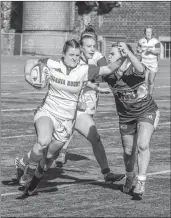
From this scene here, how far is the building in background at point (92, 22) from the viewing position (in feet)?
182

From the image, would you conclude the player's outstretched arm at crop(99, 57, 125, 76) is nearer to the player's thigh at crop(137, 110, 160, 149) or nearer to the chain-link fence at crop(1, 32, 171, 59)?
the player's thigh at crop(137, 110, 160, 149)

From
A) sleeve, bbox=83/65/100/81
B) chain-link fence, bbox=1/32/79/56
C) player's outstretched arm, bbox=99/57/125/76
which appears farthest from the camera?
chain-link fence, bbox=1/32/79/56

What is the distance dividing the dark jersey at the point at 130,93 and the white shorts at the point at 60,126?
1.02 meters

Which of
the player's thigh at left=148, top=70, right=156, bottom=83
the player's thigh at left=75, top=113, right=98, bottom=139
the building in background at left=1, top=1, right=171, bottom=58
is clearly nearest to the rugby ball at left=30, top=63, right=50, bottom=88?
the player's thigh at left=75, top=113, right=98, bottom=139

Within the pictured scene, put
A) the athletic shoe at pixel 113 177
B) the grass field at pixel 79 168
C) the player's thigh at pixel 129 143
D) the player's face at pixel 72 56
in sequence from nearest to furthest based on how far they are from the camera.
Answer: the player's face at pixel 72 56, the player's thigh at pixel 129 143, the athletic shoe at pixel 113 177, the grass field at pixel 79 168

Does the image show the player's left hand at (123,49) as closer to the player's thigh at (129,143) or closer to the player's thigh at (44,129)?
the player's thigh at (44,129)

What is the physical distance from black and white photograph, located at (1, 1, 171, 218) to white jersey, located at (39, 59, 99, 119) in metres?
0.01

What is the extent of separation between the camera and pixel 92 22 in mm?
57719

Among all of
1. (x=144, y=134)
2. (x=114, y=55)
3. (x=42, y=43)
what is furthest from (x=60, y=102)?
(x=42, y=43)

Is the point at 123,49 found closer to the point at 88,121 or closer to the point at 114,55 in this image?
the point at 114,55

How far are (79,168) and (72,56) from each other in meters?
19.6

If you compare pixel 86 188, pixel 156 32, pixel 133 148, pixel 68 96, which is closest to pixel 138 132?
pixel 133 148

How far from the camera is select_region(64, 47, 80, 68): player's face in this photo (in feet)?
29.9

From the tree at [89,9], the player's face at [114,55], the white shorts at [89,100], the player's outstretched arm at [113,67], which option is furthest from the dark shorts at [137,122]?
the tree at [89,9]
